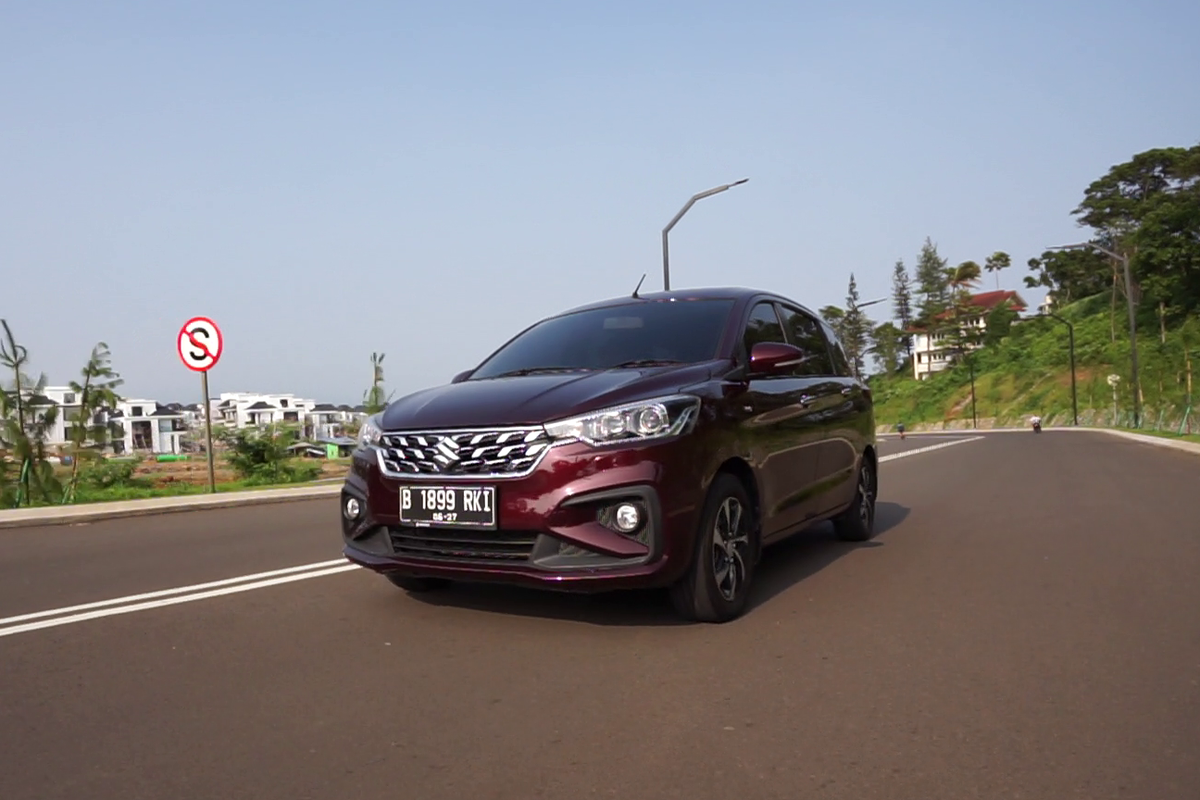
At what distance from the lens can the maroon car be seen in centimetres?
458

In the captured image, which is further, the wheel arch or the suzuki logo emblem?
the wheel arch

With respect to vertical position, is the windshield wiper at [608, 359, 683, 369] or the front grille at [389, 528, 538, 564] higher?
the windshield wiper at [608, 359, 683, 369]

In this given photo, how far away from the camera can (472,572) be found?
4.76 meters

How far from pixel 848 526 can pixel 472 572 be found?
3.90 meters

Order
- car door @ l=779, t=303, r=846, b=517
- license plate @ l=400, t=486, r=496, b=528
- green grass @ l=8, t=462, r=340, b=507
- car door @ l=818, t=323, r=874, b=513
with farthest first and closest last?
green grass @ l=8, t=462, r=340, b=507 → car door @ l=818, t=323, r=874, b=513 → car door @ l=779, t=303, r=846, b=517 → license plate @ l=400, t=486, r=496, b=528

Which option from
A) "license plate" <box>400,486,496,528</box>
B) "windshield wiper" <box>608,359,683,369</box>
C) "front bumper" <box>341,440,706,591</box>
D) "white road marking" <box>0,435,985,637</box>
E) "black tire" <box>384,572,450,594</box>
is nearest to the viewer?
"front bumper" <box>341,440,706,591</box>

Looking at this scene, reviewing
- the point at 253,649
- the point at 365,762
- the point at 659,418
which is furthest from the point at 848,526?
the point at 365,762

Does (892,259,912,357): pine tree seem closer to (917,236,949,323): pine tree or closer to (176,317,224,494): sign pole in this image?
(917,236,949,323): pine tree

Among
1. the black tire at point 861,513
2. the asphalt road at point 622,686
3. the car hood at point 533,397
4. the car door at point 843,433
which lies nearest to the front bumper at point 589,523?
the car hood at point 533,397

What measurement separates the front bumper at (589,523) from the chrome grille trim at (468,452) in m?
0.05

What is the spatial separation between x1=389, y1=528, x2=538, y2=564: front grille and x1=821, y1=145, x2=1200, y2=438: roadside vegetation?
29681mm

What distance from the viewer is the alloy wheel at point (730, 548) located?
504 centimetres

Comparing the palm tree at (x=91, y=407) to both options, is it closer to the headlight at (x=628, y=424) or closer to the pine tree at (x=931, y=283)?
the headlight at (x=628, y=424)

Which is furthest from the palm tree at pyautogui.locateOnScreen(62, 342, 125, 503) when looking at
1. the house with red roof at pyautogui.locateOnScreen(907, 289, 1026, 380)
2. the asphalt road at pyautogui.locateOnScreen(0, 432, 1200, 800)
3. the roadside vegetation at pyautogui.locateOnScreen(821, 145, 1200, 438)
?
the house with red roof at pyautogui.locateOnScreen(907, 289, 1026, 380)
